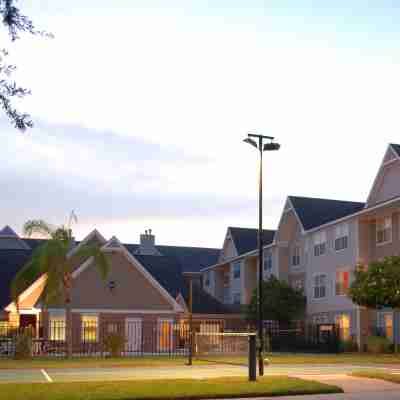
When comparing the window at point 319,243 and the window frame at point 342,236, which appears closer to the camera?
the window frame at point 342,236

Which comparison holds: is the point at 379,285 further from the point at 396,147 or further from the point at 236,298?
the point at 236,298

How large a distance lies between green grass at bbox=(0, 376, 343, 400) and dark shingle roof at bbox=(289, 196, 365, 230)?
118 feet

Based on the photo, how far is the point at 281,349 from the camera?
50.3 m

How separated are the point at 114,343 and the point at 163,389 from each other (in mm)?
17371

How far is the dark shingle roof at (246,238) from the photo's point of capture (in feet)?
219

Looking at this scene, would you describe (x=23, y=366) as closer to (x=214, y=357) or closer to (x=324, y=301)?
(x=214, y=357)

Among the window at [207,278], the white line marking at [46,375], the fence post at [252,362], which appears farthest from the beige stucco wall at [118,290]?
the window at [207,278]

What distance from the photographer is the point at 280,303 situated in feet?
176

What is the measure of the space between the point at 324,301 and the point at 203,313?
9378 millimetres

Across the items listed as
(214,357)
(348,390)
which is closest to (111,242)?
(214,357)

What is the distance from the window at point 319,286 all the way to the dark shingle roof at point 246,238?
1138cm

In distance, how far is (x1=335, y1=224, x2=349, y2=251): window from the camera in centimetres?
4966

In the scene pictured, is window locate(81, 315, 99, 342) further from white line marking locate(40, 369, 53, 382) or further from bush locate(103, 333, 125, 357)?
white line marking locate(40, 369, 53, 382)

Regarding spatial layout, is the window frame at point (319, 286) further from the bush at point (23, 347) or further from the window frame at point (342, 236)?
the bush at point (23, 347)
